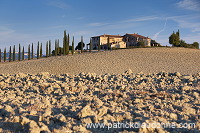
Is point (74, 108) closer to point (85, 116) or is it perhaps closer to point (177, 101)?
point (85, 116)

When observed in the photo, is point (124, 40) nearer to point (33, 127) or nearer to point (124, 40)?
point (124, 40)

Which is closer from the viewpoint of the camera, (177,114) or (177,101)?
(177,114)

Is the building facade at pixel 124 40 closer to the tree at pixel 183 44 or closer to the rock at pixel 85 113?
the tree at pixel 183 44

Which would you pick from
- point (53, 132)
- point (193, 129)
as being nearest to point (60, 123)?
point (53, 132)

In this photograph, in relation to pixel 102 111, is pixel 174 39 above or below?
above

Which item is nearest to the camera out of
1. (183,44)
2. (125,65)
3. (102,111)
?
(102,111)

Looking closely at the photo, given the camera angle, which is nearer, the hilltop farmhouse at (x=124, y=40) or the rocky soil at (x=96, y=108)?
the rocky soil at (x=96, y=108)

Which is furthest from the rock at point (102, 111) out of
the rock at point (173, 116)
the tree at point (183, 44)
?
the tree at point (183, 44)

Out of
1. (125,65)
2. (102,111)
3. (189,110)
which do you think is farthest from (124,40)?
(102,111)

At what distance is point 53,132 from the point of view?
12.3 feet

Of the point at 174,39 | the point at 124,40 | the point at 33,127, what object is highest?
the point at 124,40

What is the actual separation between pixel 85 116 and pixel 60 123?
1.78 feet

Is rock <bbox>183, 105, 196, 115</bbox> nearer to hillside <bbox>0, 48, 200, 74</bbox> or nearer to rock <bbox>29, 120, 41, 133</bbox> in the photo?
rock <bbox>29, 120, 41, 133</bbox>

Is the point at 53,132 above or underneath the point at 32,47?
underneath
